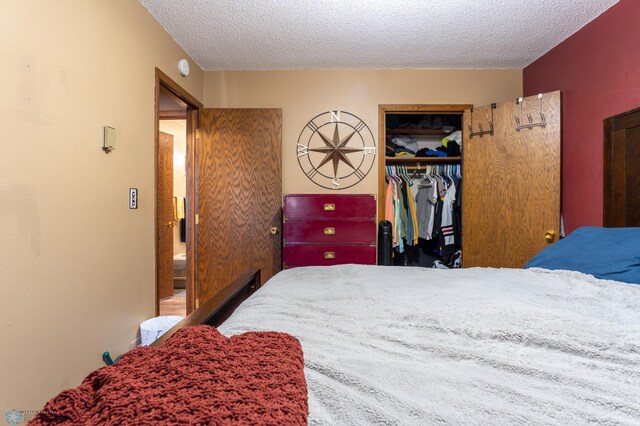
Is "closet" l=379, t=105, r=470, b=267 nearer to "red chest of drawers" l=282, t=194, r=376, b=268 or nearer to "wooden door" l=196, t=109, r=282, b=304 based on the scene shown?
"red chest of drawers" l=282, t=194, r=376, b=268

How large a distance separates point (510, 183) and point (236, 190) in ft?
8.16

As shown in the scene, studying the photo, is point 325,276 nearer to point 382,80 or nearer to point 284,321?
point 284,321

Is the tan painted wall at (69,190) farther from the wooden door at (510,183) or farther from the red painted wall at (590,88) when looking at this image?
the red painted wall at (590,88)

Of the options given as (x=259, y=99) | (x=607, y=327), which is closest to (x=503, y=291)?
(x=607, y=327)

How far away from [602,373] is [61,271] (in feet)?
6.36

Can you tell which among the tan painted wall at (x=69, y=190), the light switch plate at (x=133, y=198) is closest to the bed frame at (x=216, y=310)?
the tan painted wall at (x=69, y=190)

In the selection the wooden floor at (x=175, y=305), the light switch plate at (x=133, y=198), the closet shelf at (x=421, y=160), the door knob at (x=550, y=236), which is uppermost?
the closet shelf at (x=421, y=160)

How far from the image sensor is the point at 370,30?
2525mm

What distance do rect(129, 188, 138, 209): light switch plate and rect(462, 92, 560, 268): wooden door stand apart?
276cm

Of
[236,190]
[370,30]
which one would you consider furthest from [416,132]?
[236,190]

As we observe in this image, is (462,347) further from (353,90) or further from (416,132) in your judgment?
(416,132)

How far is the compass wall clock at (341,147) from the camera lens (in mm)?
3289

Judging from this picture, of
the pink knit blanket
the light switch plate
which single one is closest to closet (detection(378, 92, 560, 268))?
the light switch plate

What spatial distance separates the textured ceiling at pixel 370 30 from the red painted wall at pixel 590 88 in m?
0.14
